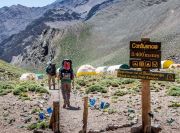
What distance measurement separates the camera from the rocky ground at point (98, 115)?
17009 mm

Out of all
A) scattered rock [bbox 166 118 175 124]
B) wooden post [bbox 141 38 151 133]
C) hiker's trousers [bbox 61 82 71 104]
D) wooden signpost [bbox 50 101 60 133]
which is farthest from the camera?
hiker's trousers [bbox 61 82 71 104]

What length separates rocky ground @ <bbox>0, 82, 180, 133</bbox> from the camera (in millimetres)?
17009

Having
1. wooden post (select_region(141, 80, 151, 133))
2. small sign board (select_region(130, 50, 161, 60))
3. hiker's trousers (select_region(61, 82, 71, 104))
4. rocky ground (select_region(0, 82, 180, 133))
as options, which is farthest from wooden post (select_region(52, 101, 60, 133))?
hiker's trousers (select_region(61, 82, 71, 104))

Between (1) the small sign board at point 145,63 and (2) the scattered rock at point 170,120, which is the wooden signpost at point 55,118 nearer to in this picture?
(1) the small sign board at point 145,63

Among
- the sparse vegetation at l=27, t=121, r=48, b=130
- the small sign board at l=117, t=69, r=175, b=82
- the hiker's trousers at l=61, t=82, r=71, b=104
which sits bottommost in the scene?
the sparse vegetation at l=27, t=121, r=48, b=130

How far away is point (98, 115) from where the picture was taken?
19797mm

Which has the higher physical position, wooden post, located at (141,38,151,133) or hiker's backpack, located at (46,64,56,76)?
hiker's backpack, located at (46,64,56,76)

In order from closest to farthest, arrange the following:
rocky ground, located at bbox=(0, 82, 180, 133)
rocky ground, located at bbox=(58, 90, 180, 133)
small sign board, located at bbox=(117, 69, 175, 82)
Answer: small sign board, located at bbox=(117, 69, 175, 82), rocky ground, located at bbox=(58, 90, 180, 133), rocky ground, located at bbox=(0, 82, 180, 133)

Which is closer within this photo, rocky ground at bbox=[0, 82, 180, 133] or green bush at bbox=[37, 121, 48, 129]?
rocky ground at bbox=[0, 82, 180, 133]

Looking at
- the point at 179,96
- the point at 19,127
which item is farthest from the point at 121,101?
the point at 19,127

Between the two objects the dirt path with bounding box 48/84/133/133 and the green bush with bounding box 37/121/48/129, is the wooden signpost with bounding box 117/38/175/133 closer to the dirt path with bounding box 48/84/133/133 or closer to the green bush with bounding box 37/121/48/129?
the dirt path with bounding box 48/84/133/133

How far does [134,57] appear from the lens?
1513cm

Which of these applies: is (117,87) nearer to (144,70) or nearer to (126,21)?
(144,70)

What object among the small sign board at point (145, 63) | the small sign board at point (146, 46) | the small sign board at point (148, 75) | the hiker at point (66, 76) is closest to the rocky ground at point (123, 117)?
the hiker at point (66, 76)
